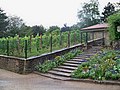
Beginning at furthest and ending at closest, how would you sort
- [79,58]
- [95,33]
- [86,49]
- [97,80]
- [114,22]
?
[95,33], [86,49], [114,22], [79,58], [97,80]

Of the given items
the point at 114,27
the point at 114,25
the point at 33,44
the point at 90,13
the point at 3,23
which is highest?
the point at 90,13

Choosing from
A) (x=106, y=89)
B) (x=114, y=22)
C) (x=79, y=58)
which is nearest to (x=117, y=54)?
(x=79, y=58)

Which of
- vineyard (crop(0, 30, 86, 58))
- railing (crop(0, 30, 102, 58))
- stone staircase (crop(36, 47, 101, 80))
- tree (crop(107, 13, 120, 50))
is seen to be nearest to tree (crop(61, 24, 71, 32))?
railing (crop(0, 30, 102, 58))

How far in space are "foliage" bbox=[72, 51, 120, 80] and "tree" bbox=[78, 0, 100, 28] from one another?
2447 cm

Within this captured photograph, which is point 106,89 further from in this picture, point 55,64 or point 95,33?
point 95,33

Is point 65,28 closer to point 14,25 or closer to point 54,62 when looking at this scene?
point 14,25

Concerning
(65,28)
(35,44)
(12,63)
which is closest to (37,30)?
(65,28)

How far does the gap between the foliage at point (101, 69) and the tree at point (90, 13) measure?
2447 cm

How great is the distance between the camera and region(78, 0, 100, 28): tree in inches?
1441

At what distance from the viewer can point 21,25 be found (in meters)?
39.9

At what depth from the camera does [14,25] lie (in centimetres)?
3988

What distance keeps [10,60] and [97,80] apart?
6202 millimetres

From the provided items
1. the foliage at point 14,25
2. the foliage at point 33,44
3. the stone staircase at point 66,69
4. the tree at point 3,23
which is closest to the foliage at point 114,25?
the stone staircase at point 66,69

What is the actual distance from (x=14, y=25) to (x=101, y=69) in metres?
31.2
